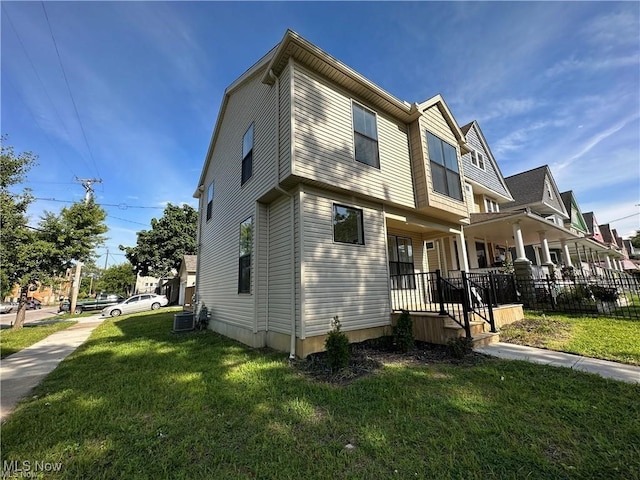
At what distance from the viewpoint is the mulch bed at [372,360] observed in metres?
4.72

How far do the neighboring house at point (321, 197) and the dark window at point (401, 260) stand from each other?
0.05 m

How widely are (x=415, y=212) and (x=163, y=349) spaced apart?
27.0 ft

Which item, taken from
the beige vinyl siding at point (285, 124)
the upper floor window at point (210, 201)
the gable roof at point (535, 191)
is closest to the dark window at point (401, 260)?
the beige vinyl siding at point (285, 124)

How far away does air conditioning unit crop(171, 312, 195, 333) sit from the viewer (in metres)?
9.88

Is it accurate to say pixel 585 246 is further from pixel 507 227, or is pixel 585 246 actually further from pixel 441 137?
pixel 441 137

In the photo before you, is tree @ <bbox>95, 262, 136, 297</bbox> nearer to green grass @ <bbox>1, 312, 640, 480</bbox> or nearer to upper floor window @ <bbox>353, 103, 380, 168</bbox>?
green grass @ <bbox>1, 312, 640, 480</bbox>

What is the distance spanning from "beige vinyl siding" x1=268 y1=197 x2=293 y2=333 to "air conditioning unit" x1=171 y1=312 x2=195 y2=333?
5030mm

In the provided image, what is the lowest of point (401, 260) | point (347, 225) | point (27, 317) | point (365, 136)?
point (27, 317)

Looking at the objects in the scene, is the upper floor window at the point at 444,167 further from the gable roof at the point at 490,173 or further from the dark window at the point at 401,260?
the gable roof at the point at 490,173

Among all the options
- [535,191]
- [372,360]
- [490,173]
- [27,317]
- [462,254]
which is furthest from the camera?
[27,317]

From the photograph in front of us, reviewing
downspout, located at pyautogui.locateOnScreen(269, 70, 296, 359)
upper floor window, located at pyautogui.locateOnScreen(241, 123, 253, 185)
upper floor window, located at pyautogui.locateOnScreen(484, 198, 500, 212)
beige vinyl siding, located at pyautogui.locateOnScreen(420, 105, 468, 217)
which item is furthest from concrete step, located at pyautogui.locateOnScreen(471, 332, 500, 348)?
upper floor window, located at pyautogui.locateOnScreen(484, 198, 500, 212)

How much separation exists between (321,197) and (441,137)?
582 centimetres

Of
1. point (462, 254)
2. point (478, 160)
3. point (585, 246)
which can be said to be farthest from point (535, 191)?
point (462, 254)

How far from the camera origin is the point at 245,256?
25.7 ft
